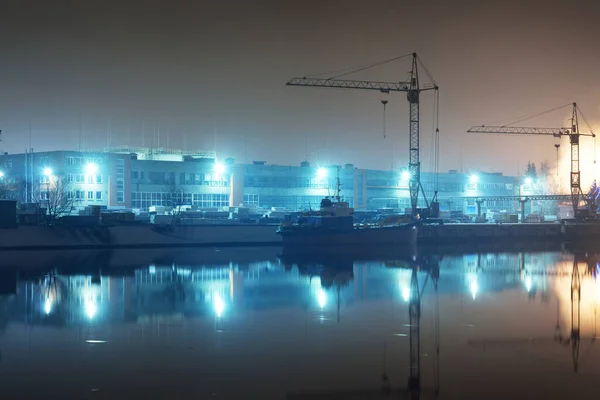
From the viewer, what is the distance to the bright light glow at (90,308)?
29.2 metres

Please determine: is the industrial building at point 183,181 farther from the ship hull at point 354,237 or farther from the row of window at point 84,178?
the ship hull at point 354,237

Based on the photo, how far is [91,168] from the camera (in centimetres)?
9706

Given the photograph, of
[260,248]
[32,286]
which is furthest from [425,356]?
[260,248]

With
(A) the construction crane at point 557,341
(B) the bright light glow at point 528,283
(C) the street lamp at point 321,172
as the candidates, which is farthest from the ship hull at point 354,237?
(A) the construction crane at point 557,341

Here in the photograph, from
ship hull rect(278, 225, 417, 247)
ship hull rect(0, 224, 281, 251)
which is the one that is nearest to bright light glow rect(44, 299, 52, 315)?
ship hull rect(0, 224, 281, 251)

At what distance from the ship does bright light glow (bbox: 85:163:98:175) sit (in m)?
32.4

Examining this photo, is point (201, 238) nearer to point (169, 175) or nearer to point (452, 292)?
point (169, 175)

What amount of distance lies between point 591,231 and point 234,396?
309ft

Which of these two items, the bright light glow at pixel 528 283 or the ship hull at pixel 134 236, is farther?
the ship hull at pixel 134 236

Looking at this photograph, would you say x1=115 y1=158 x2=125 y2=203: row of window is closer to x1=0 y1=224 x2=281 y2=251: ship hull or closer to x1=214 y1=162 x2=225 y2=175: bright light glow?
x1=214 y1=162 x2=225 y2=175: bright light glow

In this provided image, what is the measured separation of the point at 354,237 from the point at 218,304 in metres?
45.0

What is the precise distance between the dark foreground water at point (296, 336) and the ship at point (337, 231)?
28055mm

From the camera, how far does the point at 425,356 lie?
2136 centimetres

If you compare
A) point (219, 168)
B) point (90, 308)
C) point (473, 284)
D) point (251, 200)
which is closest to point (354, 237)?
point (473, 284)
